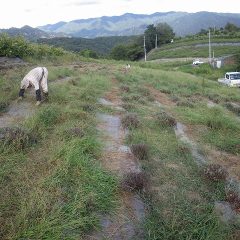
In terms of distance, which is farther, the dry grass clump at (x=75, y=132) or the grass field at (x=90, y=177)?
the dry grass clump at (x=75, y=132)

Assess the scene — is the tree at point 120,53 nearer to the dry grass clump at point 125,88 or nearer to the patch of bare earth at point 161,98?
the patch of bare earth at point 161,98

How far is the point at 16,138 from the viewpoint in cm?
689

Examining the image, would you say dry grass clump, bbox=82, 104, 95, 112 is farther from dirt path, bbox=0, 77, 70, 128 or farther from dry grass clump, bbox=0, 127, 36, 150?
dry grass clump, bbox=0, 127, 36, 150

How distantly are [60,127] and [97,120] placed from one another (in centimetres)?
158

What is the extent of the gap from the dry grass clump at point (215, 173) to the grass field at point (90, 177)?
8cm

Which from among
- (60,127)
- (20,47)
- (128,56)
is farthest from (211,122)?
(128,56)

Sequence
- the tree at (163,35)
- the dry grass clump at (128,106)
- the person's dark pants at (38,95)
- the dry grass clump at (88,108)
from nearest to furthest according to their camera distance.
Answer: the dry grass clump at (88,108) < the person's dark pants at (38,95) < the dry grass clump at (128,106) < the tree at (163,35)

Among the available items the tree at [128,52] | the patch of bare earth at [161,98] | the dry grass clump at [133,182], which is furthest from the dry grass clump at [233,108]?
the tree at [128,52]

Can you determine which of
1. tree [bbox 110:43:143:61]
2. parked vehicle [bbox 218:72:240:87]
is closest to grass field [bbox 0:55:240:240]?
parked vehicle [bbox 218:72:240:87]

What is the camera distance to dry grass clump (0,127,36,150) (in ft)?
22.3

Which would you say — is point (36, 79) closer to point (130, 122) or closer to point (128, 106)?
point (128, 106)

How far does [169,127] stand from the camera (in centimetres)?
945

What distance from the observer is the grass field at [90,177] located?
4.77m

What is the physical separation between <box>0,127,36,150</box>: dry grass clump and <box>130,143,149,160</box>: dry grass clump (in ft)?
6.64
